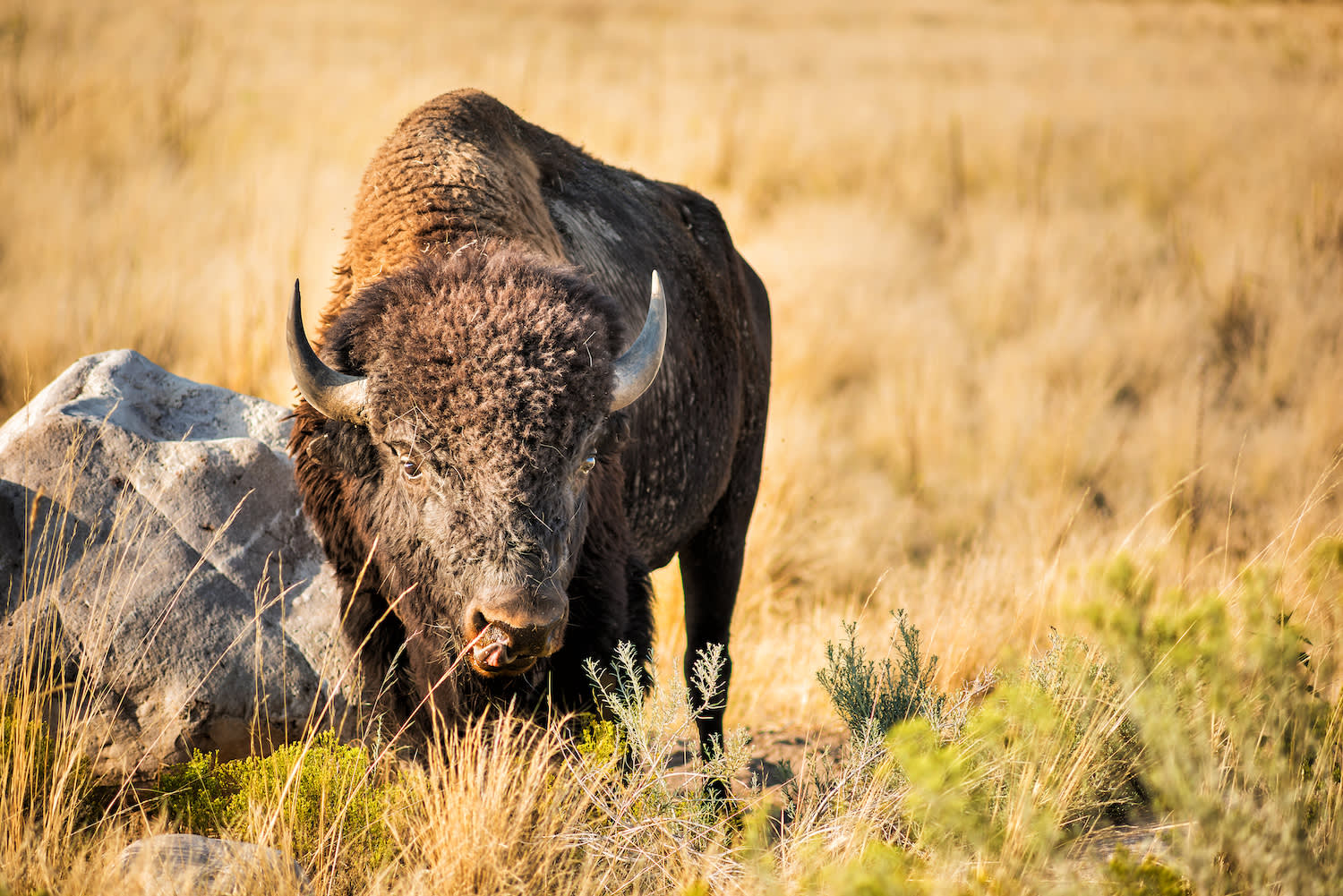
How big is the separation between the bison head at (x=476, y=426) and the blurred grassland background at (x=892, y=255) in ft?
7.17

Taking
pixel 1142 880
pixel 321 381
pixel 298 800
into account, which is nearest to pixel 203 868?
pixel 298 800

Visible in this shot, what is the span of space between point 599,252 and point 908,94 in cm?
1642

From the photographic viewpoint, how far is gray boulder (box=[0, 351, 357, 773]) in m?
3.45

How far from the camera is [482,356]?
8.79ft

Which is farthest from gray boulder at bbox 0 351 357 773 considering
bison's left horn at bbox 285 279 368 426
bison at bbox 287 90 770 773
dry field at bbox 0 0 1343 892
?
dry field at bbox 0 0 1343 892

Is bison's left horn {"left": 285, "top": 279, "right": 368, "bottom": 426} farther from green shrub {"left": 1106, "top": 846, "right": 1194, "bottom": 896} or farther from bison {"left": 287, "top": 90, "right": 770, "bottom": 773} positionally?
green shrub {"left": 1106, "top": 846, "right": 1194, "bottom": 896}

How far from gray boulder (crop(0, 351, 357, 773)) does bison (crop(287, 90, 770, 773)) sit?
0.52 m

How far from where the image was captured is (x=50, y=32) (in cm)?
1527

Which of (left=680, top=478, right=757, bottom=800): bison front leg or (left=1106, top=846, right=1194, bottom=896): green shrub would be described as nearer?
(left=1106, top=846, right=1194, bottom=896): green shrub

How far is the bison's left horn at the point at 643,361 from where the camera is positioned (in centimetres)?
295

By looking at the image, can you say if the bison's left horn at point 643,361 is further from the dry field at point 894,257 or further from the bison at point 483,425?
the dry field at point 894,257

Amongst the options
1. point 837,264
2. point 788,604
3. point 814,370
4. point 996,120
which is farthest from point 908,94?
point 788,604

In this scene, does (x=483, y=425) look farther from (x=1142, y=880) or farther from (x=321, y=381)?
(x=1142, y=880)

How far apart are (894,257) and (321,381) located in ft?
37.3
